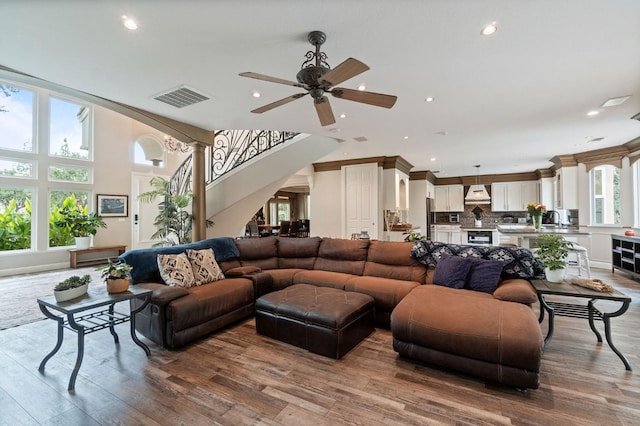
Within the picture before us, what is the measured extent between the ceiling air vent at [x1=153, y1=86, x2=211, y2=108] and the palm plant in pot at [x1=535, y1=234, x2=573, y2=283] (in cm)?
430

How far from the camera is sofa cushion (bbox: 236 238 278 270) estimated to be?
4.39 meters

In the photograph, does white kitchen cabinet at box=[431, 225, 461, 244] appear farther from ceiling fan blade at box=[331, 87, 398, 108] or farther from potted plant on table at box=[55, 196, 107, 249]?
potted plant on table at box=[55, 196, 107, 249]

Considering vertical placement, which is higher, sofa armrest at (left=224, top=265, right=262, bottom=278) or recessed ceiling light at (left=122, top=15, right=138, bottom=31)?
recessed ceiling light at (left=122, top=15, right=138, bottom=31)

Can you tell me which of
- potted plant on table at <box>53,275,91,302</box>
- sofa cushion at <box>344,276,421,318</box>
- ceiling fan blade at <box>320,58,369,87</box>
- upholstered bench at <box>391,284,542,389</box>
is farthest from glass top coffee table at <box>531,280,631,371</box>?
potted plant on table at <box>53,275,91,302</box>

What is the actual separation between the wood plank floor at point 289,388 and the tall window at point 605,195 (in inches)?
206

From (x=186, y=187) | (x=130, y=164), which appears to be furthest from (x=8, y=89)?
(x=186, y=187)

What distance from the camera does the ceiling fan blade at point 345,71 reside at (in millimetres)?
1935

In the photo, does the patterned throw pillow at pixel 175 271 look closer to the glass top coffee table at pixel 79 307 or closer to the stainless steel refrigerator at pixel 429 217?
the glass top coffee table at pixel 79 307

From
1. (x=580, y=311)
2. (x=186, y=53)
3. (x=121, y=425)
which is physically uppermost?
(x=186, y=53)

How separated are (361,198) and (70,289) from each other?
20.2ft

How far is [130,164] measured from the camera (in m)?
8.37

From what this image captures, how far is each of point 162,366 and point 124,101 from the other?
338 cm

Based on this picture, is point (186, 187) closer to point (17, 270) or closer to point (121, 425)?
point (17, 270)

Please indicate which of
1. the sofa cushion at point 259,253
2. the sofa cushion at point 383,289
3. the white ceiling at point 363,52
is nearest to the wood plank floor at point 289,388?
the sofa cushion at point 383,289
